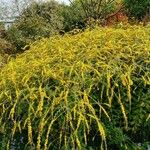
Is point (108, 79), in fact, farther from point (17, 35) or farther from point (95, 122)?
point (17, 35)

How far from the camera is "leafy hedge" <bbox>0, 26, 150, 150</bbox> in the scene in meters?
3.70

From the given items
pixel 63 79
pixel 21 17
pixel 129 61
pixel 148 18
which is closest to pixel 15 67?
pixel 63 79

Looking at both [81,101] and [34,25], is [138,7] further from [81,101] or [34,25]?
[81,101]

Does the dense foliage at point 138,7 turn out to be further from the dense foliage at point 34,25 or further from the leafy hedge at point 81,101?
the leafy hedge at point 81,101

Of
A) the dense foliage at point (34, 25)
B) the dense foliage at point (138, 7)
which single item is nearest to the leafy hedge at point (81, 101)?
the dense foliage at point (34, 25)

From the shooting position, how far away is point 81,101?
12.1 ft

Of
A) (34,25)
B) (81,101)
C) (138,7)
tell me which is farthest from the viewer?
(138,7)

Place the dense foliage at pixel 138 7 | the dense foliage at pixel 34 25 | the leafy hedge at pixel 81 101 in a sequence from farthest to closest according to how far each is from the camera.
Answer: the dense foliage at pixel 138 7 < the dense foliage at pixel 34 25 < the leafy hedge at pixel 81 101

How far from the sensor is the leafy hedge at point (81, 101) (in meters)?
3.70

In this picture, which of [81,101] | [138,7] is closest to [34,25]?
[138,7]

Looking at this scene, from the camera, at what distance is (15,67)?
442 cm

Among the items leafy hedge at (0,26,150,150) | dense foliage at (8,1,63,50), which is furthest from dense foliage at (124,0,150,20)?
leafy hedge at (0,26,150,150)

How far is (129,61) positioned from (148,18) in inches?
395

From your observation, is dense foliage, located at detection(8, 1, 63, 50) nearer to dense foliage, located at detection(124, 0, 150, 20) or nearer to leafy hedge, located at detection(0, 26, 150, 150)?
dense foliage, located at detection(124, 0, 150, 20)
